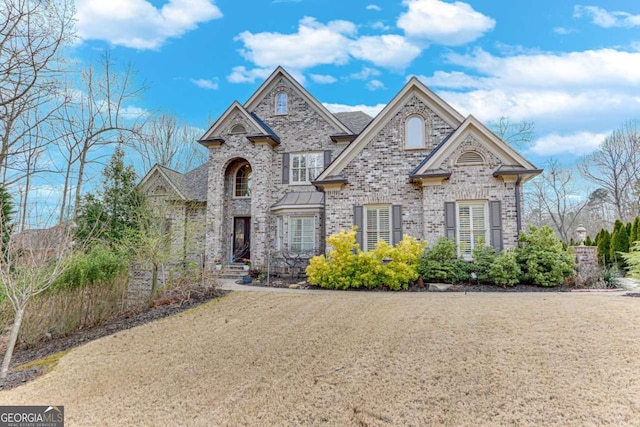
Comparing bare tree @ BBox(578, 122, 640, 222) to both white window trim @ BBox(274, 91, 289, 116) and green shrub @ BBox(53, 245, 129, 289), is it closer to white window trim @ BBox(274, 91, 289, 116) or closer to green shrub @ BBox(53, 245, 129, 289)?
white window trim @ BBox(274, 91, 289, 116)

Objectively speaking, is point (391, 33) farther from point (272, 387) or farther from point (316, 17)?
point (272, 387)

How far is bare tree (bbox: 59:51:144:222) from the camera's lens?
14.4m

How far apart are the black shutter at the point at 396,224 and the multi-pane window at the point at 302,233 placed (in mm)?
3888

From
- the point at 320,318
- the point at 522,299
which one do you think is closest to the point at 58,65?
the point at 320,318

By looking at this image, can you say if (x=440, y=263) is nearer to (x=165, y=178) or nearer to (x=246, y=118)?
(x=246, y=118)

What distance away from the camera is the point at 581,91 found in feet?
64.2

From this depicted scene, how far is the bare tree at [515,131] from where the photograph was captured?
2952cm

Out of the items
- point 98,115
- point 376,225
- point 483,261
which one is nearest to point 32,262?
point 376,225

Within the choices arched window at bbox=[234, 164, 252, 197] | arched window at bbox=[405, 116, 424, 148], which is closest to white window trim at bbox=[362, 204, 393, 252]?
arched window at bbox=[405, 116, 424, 148]

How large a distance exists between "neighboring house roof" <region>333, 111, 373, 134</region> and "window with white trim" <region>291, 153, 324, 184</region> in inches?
95.3

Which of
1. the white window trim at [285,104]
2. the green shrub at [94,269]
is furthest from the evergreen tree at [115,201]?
the white window trim at [285,104]

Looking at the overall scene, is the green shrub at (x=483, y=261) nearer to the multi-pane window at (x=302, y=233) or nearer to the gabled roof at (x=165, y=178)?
the multi-pane window at (x=302, y=233)

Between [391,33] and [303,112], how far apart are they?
5612 mm

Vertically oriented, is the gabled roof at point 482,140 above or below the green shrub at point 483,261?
above
